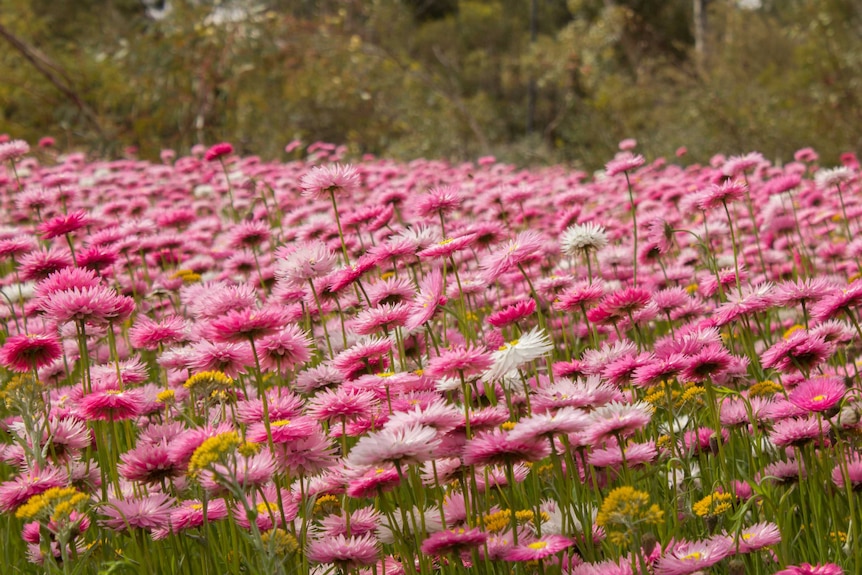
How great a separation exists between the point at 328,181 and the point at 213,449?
1252 millimetres

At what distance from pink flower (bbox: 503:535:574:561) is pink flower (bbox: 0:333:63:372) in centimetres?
136

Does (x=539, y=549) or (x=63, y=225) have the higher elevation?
(x=63, y=225)

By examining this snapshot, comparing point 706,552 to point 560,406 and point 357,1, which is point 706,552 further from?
point 357,1

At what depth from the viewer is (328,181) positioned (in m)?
2.69

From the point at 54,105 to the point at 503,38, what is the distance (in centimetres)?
1666

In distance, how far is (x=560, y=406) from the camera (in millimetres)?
1761

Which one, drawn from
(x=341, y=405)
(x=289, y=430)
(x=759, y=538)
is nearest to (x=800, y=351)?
(x=759, y=538)

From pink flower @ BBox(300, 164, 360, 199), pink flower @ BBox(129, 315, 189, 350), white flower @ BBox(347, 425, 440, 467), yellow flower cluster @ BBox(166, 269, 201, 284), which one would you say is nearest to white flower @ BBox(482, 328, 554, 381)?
white flower @ BBox(347, 425, 440, 467)

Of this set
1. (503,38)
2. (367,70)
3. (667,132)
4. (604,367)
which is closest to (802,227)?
(604,367)

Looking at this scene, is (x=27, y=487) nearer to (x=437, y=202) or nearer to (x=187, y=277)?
(x=437, y=202)

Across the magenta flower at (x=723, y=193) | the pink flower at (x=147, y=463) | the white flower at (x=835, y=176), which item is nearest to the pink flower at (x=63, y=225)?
the pink flower at (x=147, y=463)

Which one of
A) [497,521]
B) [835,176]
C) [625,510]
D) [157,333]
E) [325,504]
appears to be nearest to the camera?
[625,510]

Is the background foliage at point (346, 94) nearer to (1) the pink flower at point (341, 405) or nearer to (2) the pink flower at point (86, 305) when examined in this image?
(2) the pink flower at point (86, 305)

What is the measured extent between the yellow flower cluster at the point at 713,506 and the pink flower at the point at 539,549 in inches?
17.6
